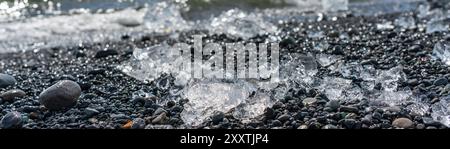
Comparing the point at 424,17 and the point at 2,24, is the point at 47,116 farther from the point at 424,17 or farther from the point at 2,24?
the point at 2,24

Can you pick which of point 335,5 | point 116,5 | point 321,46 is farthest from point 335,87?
point 116,5

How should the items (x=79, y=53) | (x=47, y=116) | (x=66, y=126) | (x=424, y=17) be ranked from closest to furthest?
1. (x=66, y=126)
2. (x=47, y=116)
3. (x=79, y=53)
4. (x=424, y=17)

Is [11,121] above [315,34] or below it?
below

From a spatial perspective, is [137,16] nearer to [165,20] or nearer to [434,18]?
[165,20]

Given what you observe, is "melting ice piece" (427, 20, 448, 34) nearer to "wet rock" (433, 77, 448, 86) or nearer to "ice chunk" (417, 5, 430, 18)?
"ice chunk" (417, 5, 430, 18)

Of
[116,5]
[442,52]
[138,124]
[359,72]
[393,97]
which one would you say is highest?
[116,5]
